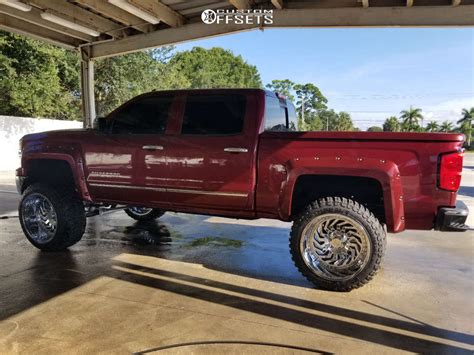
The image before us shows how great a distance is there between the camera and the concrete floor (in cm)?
329

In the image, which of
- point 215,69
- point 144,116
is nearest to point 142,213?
point 144,116

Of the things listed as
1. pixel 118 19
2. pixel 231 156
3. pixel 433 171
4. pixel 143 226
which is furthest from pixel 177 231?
pixel 118 19

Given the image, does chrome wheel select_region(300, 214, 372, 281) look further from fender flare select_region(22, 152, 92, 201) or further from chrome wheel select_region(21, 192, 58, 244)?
chrome wheel select_region(21, 192, 58, 244)

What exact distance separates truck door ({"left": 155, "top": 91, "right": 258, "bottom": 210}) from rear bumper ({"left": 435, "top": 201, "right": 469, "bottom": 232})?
1900 millimetres

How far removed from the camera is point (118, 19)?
9234 millimetres

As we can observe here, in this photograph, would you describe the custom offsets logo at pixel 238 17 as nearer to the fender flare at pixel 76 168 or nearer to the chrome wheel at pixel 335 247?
the fender flare at pixel 76 168

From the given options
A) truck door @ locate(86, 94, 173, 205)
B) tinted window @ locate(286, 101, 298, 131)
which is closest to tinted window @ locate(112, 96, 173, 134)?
truck door @ locate(86, 94, 173, 205)

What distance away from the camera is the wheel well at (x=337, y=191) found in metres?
4.52

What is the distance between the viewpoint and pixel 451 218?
4.02 m

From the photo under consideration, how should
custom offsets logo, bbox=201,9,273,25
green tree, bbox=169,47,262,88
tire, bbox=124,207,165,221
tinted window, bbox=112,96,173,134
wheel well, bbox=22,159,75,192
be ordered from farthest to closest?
1. green tree, bbox=169,47,262,88
2. custom offsets logo, bbox=201,9,273,25
3. tire, bbox=124,207,165,221
4. wheel well, bbox=22,159,75,192
5. tinted window, bbox=112,96,173,134

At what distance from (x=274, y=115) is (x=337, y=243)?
1750mm

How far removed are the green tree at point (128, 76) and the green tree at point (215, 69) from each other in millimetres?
15461

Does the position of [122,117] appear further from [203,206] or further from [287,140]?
[287,140]

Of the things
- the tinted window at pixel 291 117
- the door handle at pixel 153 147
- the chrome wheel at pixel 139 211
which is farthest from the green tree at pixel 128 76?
the door handle at pixel 153 147
